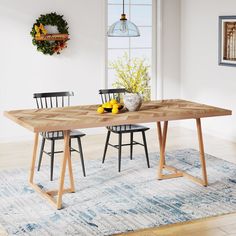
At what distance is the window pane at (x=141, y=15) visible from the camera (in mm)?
8094

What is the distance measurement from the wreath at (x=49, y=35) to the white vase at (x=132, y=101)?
8.08 feet

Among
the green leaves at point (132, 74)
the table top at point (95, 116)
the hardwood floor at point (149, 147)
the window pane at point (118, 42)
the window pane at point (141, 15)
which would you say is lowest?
the hardwood floor at point (149, 147)

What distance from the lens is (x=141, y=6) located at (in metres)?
8.14

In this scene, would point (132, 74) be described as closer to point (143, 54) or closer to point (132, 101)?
point (143, 54)

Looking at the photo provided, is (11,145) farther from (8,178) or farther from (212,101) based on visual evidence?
(212,101)

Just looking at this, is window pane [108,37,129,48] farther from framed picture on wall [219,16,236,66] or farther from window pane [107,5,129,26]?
framed picture on wall [219,16,236,66]

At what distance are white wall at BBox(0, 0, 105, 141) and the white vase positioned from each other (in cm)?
255

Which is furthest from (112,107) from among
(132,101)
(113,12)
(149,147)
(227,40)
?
(113,12)

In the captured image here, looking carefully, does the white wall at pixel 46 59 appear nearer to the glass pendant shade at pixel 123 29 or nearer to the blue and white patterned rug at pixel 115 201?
the blue and white patterned rug at pixel 115 201

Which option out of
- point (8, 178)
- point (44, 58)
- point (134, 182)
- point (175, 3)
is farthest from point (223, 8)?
point (8, 178)

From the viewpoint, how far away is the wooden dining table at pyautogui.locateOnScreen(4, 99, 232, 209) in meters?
4.74

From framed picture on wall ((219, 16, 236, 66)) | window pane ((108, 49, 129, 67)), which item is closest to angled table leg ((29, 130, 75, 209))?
window pane ((108, 49, 129, 67))

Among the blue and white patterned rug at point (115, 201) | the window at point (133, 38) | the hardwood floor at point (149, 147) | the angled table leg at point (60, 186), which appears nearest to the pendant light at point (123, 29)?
the angled table leg at point (60, 186)

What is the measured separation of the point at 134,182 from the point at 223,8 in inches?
121
